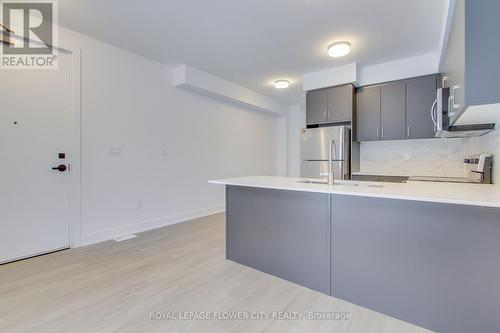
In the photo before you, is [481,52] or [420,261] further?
[420,261]

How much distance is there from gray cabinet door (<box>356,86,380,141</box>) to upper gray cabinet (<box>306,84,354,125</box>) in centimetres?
24

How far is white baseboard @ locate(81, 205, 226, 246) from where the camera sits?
9.98ft

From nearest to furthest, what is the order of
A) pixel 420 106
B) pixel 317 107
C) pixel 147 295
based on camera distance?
pixel 147 295, pixel 420 106, pixel 317 107

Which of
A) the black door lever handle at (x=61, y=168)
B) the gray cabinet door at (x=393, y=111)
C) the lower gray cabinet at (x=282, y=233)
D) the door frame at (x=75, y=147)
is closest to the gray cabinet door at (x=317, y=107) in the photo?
the gray cabinet door at (x=393, y=111)

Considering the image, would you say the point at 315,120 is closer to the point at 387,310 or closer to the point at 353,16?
the point at 353,16

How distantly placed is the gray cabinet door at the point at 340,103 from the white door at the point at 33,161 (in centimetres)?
375

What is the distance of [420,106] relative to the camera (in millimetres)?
3529

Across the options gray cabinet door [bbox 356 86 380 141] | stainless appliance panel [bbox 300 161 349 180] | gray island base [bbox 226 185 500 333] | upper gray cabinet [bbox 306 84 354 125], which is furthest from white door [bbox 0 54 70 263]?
gray cabinet door [bbox 356 86 380 141]

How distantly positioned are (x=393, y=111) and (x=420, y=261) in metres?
2.86

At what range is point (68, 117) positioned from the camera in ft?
9.39

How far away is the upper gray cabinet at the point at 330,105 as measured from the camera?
3893 mm

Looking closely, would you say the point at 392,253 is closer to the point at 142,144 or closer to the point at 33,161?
the point at 142,144

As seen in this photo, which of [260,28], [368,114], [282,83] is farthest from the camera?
[282,83]

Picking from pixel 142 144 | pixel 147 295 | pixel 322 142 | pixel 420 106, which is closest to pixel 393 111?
pixel 420 106
